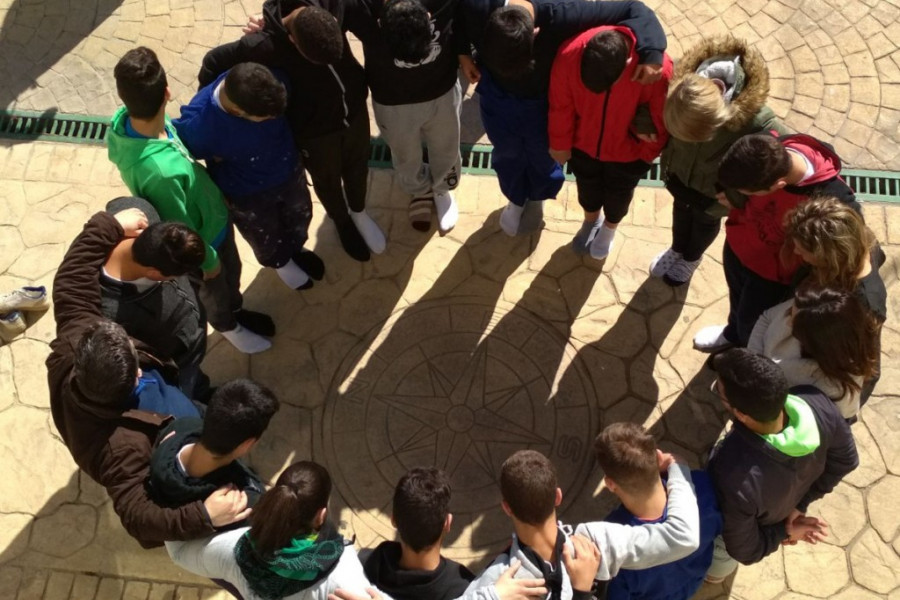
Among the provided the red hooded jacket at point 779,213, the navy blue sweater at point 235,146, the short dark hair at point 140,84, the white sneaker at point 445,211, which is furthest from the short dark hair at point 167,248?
the red hooded jacket at point 779,213

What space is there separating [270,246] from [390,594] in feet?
7.62

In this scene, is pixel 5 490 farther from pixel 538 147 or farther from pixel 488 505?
pixel 538 147

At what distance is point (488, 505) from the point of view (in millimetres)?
4633

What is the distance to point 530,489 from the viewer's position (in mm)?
3336

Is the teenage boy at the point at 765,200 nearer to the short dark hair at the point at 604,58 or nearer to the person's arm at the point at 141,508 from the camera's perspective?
the short dark hair at the point at 604,58

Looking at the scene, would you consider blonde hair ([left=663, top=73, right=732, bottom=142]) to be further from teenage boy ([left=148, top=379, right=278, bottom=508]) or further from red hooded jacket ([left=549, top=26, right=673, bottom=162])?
teenage boy ([left=148, top=379, right=278, bottom=508])

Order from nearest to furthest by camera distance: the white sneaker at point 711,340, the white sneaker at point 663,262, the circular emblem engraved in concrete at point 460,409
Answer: the circular emblem engraved in concrete at point 460,409, the white sneaker at point 711,340, the white sneaker at point 663,262

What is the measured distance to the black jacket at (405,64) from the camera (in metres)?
4.24

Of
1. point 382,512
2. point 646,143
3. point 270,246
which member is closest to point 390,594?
point 382,512

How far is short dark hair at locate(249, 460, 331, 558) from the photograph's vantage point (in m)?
3.10

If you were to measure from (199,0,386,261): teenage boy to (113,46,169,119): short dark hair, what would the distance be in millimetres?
415

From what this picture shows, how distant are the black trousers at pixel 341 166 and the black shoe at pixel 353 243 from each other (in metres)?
0.06

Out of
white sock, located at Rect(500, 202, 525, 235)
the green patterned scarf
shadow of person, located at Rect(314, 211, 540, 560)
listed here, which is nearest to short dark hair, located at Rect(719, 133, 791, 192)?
white sock, located at Rect(500, 202, 525, 235)

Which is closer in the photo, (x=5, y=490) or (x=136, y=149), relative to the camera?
(x=136, y=149)
